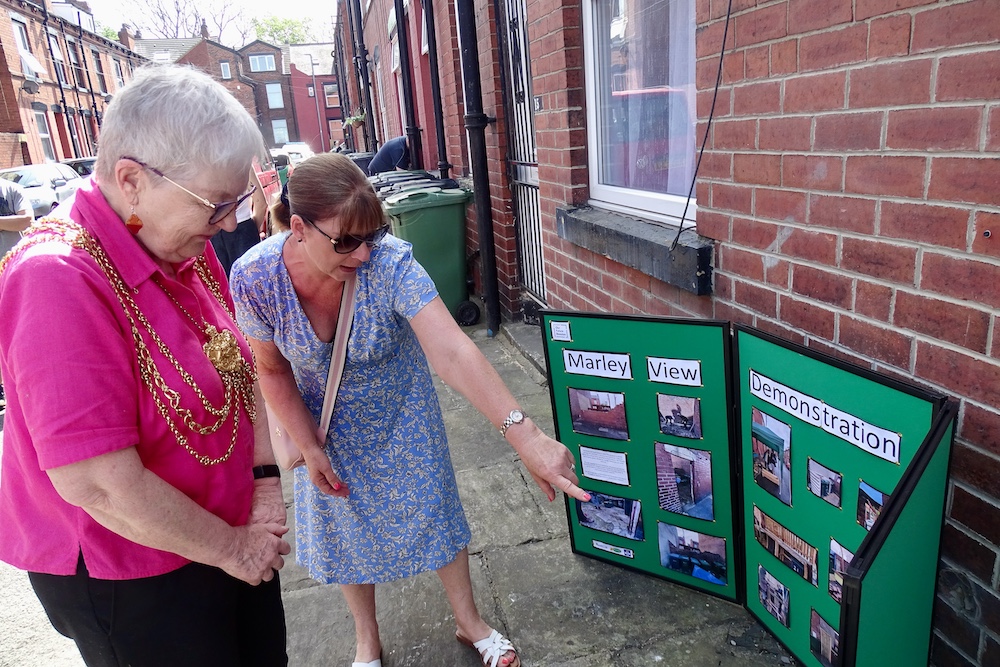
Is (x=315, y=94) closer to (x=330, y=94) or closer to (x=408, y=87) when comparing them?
(x=330, y=94)

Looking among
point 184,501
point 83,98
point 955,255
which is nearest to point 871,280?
point 955,255

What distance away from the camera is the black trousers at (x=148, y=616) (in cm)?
136

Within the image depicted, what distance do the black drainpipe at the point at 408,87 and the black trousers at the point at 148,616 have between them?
28.3 feet

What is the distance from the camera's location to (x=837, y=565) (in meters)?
1.76

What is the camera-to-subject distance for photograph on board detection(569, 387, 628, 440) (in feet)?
7.71

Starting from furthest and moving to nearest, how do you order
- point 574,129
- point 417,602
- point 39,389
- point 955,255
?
point 574,129 < point 417,602 < point 955,255 < point 39,389

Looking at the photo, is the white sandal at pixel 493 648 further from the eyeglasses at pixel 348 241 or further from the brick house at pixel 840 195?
the eyeglasses at pixel 348 241

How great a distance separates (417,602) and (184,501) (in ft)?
5.10

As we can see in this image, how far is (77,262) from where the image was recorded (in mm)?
1215

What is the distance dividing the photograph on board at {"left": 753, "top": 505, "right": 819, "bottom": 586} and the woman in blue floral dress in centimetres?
80

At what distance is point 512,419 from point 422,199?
15.3 ft

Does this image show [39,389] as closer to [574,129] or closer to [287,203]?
[287,203]

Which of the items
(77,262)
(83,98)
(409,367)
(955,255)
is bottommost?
(409,367)

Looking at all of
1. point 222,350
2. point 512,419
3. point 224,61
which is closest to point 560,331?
point 512,419
